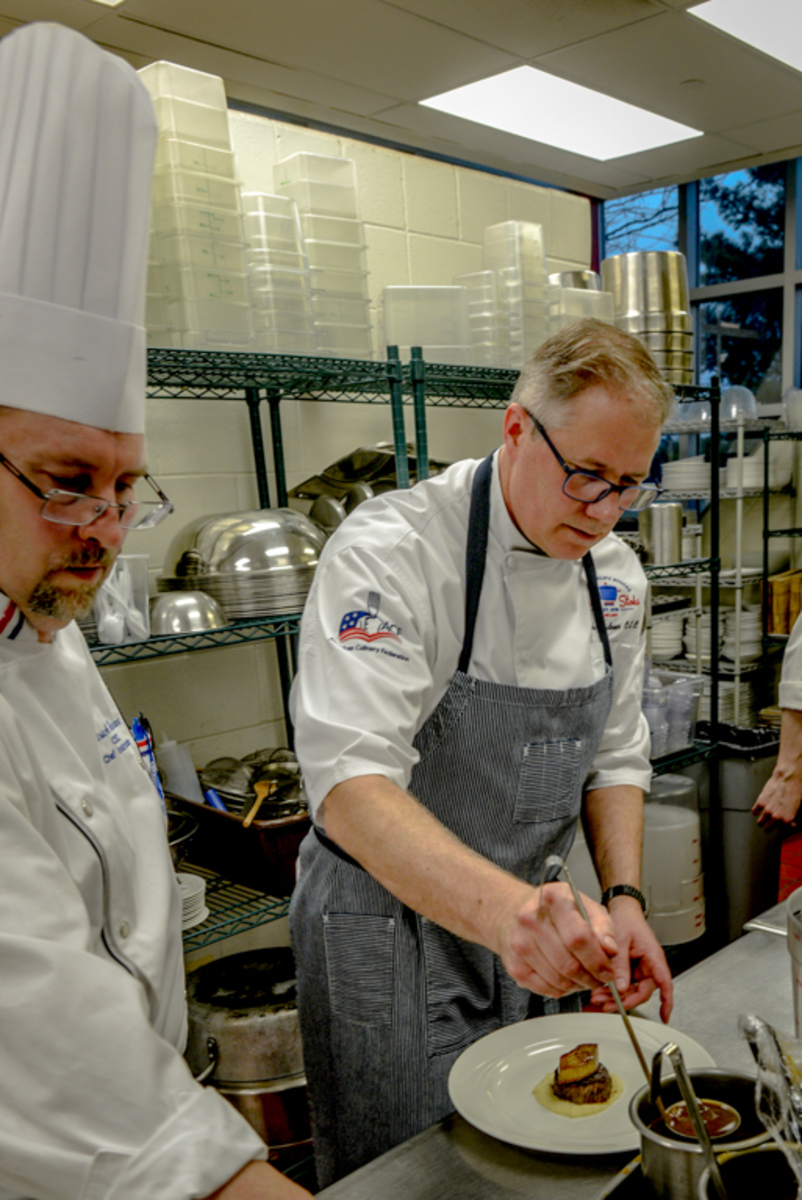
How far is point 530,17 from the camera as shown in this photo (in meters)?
2.46

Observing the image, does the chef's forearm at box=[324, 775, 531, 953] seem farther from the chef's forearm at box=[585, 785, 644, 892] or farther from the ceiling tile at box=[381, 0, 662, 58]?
the ceiling tile at box=[381, 0, 662, 58]

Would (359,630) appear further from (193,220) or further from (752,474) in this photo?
(752,474)

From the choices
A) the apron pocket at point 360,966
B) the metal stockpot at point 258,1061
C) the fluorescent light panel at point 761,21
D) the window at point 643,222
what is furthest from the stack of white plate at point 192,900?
the window at point 643,222

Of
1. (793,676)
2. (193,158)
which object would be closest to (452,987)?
(793,676)

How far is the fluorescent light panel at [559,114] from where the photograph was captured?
9.66 feet

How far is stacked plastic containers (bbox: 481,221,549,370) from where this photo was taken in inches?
114

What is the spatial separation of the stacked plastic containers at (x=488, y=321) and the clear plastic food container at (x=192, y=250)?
91 cm

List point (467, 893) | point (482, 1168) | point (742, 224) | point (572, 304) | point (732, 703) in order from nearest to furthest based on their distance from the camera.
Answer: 1. point (482, 1168)
2. point (467, 893)
3. point (572, 304)
4. point (732, 703)
5. point (742, 224)

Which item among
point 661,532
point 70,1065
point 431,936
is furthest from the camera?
point 661,532

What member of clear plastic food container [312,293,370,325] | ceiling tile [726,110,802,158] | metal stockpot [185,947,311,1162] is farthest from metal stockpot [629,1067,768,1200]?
ceiling tile [726,110,802,158]

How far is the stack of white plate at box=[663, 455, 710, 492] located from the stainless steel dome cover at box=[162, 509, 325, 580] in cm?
230

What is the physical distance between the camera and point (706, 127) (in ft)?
11.3

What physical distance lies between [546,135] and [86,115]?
2841 millimetres

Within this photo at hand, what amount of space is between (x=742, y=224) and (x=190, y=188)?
3579 mm
